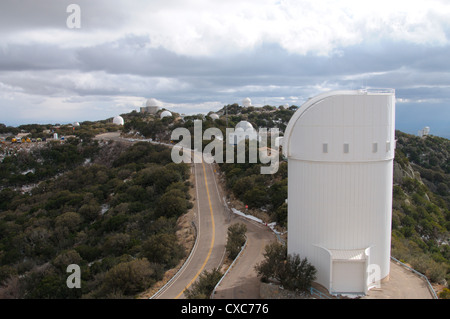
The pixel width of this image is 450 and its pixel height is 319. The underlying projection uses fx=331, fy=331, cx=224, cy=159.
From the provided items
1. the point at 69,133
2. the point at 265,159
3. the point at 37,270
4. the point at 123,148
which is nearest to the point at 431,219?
the point at 265,159

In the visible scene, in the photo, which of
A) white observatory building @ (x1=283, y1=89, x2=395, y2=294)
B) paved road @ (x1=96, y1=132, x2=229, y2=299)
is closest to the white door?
white observatory building @ (x1=283, y1=89, x2=395, y2=294)

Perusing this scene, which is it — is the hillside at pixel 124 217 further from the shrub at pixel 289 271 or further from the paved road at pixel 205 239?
the shrub at pixel 289 271

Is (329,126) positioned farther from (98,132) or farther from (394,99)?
(98,132)

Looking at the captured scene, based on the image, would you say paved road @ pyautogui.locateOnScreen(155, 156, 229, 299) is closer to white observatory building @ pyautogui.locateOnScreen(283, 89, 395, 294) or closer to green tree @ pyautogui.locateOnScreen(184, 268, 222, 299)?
green tree @ pyautogui.locateOnScreen(184, 268, 222, 299)

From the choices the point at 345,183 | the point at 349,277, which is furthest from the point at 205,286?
the point at 345,183

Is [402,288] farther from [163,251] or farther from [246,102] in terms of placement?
[246,102]
